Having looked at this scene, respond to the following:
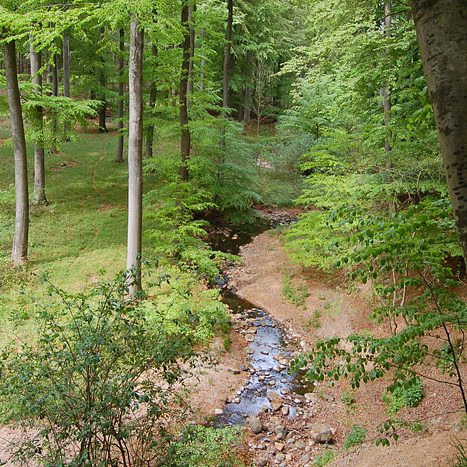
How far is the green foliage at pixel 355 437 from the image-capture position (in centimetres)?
610

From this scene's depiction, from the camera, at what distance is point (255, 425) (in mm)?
6805

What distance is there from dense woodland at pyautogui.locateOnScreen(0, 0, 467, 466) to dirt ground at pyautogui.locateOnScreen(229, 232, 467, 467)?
129 millimetres

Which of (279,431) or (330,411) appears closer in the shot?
(279,431)

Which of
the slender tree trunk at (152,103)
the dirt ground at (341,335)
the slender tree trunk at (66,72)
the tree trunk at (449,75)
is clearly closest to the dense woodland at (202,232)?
the tree trunk at (449,75)

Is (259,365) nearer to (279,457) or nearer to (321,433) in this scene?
(321,433)

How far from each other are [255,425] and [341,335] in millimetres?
3627

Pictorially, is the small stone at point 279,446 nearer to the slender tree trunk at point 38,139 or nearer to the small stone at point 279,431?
the small stone at point 279,431

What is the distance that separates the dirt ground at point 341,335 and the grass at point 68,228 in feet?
13.2

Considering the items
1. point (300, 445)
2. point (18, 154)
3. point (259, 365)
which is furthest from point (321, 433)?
point (18, 154)

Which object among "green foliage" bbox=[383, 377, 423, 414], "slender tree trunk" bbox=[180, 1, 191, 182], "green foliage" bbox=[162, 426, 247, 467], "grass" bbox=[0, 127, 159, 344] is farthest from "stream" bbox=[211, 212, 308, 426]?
"slender tree trunk" bbox=[180, 1, 191, 182]

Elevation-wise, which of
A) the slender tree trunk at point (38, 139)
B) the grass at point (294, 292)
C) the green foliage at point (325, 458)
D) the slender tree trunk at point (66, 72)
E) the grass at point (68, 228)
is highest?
the slender tree trunk at point (66, 72)

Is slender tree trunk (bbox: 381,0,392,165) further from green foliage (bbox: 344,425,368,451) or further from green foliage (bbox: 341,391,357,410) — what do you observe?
green foliage (bbox: 344,425,368,451)

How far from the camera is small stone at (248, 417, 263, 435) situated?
6730mm

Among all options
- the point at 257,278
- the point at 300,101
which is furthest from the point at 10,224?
the point at 300,101
